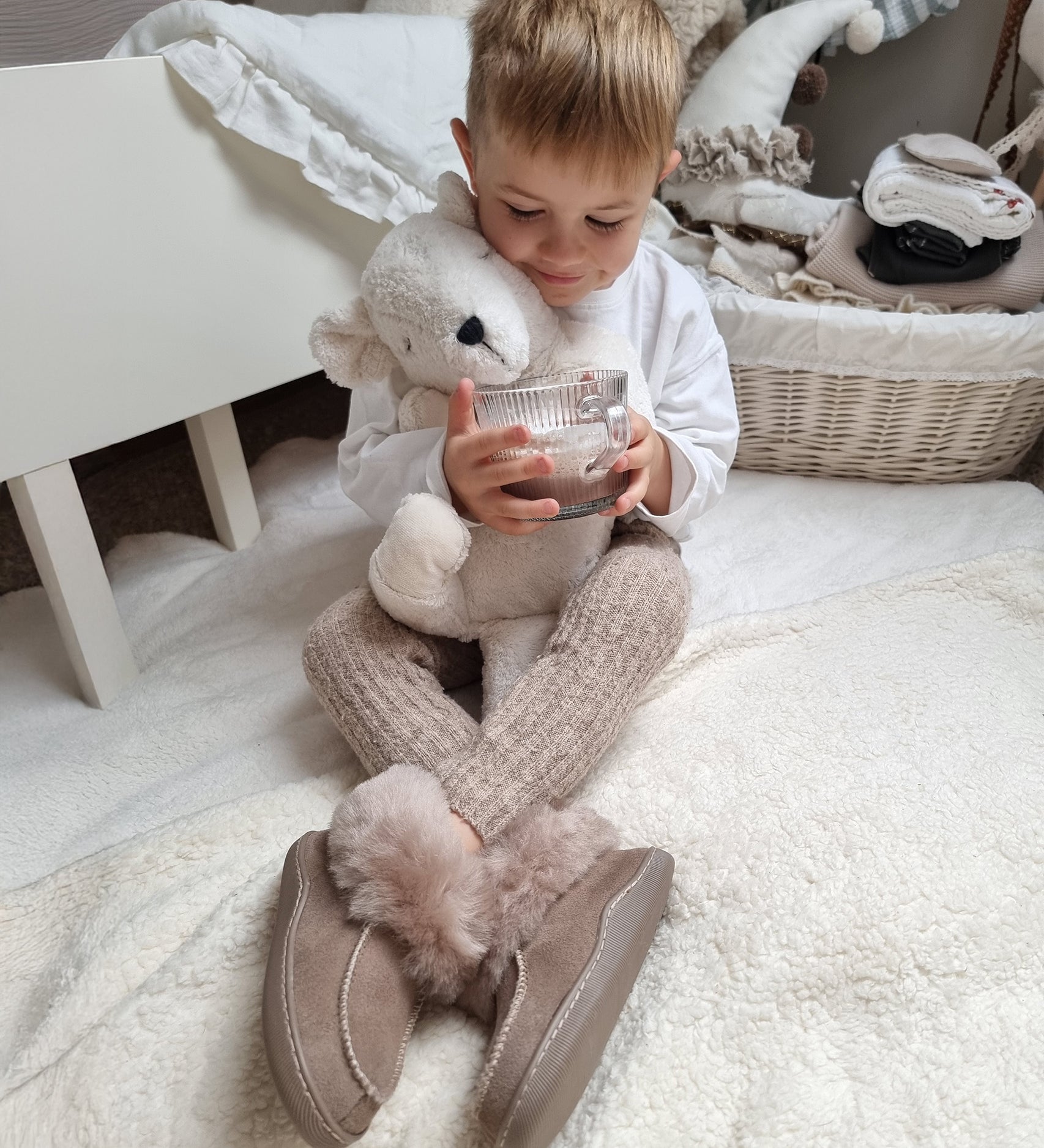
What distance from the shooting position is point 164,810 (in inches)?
28.3

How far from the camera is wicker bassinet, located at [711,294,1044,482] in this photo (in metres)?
0.96

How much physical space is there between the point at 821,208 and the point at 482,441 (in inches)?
28.7

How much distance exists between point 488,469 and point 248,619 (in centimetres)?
44

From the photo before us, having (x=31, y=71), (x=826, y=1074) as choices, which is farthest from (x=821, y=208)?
(x=826, y=1074)

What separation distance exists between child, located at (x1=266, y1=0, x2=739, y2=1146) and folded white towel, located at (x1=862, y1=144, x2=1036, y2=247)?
0.35 meters

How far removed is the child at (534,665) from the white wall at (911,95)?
0.75 meters

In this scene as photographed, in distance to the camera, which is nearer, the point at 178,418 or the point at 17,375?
the point at 17,375

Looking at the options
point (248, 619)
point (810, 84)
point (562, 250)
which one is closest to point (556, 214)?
point (562, 250)

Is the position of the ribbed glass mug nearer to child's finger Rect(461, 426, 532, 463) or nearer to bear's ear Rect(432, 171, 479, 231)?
child's finger Rect(461, 426, 532, 463)

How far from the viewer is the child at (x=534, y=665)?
485 mm

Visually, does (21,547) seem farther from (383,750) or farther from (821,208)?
(821,208)

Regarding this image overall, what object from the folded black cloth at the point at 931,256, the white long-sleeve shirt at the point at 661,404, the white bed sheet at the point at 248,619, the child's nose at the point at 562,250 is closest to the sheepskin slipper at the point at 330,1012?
the white bed sheet at the point at 248,619

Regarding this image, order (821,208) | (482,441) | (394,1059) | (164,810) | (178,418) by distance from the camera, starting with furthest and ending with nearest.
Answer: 1. (821,208)
2. (178,418)
3. (164,810)
4. (482,441)
5. (394,1059)

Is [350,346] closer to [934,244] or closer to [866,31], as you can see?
[934,244]
